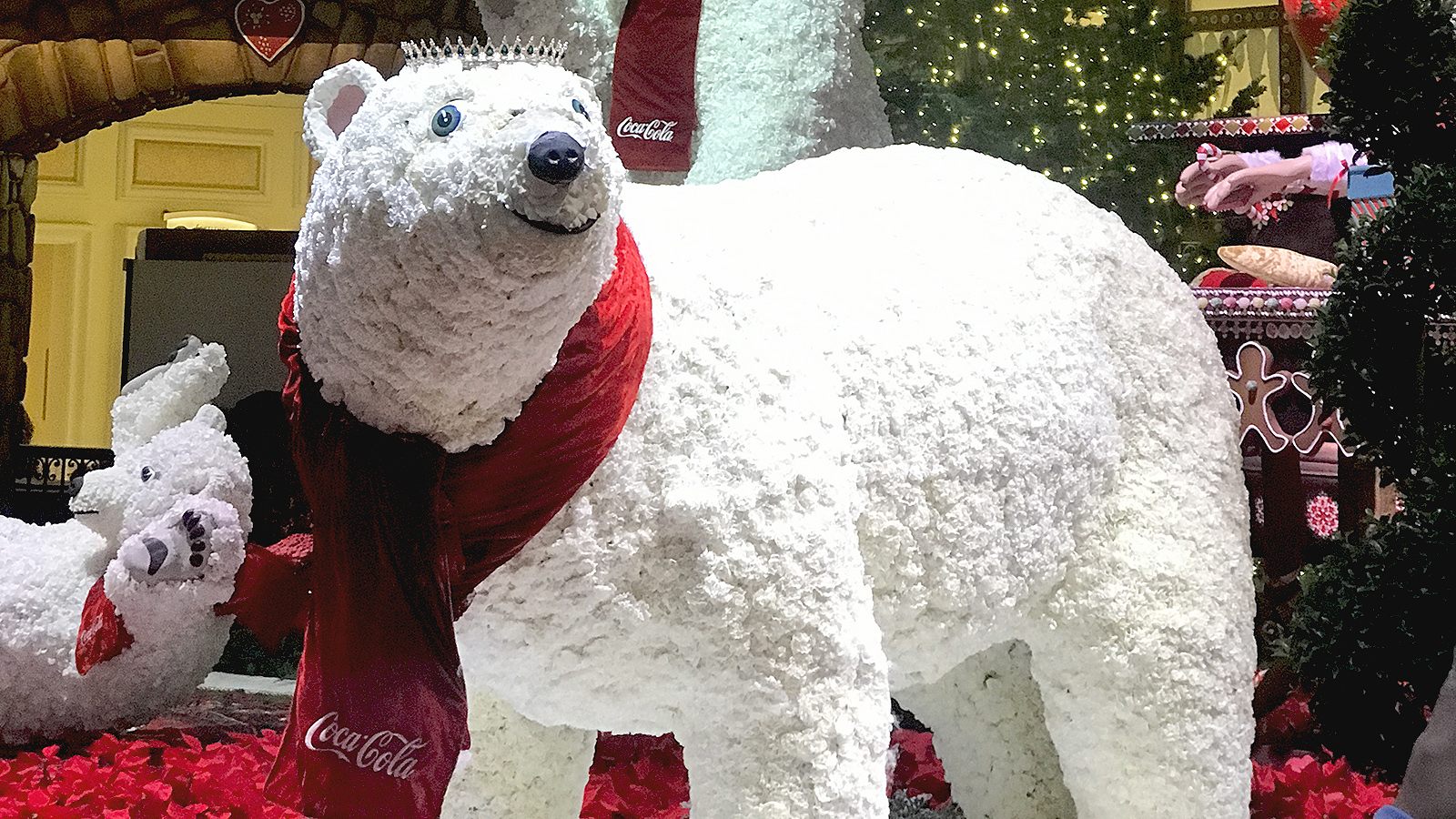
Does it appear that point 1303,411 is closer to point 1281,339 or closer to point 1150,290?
point 1281,339

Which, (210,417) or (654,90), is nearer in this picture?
(210,417)

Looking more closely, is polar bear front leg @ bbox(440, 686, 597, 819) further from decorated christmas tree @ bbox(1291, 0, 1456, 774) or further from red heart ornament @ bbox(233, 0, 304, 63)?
red heart ornament @ bbox(233, 0, 304, 63)

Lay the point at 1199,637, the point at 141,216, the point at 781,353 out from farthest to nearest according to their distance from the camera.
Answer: the point at 141,216, the point at 1199,637, the point at 781,353

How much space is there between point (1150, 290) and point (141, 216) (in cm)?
262

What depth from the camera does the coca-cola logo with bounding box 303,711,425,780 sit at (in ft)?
2.84

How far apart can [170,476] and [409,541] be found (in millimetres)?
965

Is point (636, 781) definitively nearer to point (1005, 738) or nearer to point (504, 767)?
point (1005, 738)

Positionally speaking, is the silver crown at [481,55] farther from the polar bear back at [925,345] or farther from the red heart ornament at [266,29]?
the red heart ornament at [266,29]

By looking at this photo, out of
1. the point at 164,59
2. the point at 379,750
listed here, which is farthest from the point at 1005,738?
the point at 164,59

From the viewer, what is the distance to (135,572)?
65.2 inches

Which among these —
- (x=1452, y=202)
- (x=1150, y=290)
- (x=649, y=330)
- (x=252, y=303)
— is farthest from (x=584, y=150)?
(x=252, y=303)

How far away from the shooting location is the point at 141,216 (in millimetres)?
3203

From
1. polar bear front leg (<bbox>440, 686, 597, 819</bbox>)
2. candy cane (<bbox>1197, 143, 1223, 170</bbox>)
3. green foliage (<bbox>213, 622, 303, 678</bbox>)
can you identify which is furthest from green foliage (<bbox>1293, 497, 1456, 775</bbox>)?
green foliage (<bbox>213, 622, 303, 678</bbox>)

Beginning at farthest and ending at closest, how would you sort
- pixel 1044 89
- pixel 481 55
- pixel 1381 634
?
pixel 1044 89
pixel 1381 634
pixel 481 55
